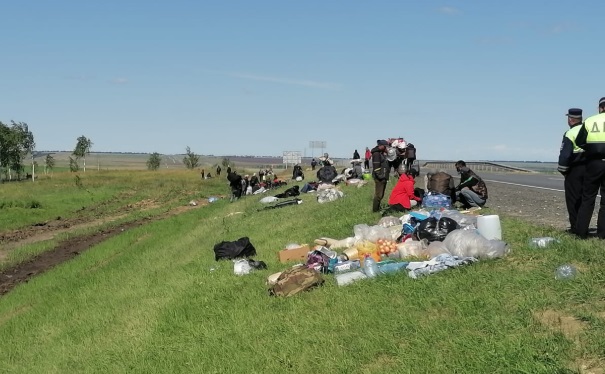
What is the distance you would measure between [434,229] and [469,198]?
A: 13.8 ft

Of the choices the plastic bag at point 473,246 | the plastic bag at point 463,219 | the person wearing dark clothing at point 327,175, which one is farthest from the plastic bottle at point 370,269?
the person wearing dark clothing at point 327,175

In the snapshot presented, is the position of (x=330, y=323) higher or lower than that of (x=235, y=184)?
lower

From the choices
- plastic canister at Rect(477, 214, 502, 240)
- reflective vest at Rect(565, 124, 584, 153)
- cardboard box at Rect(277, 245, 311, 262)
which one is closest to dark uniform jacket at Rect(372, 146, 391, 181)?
cardboard box at Rect(277, 245, 311, 262)

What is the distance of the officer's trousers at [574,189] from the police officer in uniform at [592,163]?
356mm

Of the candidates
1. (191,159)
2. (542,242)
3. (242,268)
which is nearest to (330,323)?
(542,242)

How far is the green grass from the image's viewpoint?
590 centimetres

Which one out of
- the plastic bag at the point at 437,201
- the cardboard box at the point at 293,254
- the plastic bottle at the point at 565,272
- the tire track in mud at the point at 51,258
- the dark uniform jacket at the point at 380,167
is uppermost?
the dark uniform jacket at the point at 380,167

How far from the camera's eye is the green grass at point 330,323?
5898mm

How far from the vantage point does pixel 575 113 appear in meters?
10.0

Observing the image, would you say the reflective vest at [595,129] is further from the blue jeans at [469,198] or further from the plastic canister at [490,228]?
the blue jeans at [469,198]

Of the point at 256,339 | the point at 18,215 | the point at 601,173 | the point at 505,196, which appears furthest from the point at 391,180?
the point at 18,215

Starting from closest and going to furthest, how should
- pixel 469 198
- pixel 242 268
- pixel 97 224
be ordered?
pixel 242 268 → pixel 469 198 → pixel 97 224

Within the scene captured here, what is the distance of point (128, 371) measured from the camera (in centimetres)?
816

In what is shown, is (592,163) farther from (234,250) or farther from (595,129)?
(234,250)
